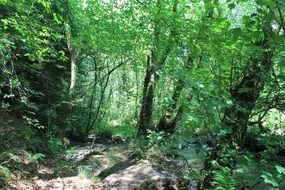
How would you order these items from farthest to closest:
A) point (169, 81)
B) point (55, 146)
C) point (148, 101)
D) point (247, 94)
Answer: point (148, 101) → point (169, 81) → point (55, 146) → point (247, 94)

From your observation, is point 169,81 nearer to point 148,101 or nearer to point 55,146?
point 148,101

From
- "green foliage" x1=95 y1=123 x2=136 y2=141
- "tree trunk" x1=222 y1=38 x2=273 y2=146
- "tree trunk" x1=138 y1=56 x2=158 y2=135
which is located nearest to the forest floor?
"tree trunk" x1=222 y1=38 x2=273 y2=146

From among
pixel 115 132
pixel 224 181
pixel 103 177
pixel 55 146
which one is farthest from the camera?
pixel 115 132

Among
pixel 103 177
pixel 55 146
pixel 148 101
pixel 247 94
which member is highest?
pixel 148 101

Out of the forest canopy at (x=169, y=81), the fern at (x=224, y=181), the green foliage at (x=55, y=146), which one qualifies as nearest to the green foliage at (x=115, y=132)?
the forest canopy at (x=169, y=81)

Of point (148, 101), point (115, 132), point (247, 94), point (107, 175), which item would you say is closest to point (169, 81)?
point (148, 101)

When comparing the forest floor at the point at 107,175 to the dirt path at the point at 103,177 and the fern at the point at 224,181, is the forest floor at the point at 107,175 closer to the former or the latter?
the dirt path at the point at 103,177

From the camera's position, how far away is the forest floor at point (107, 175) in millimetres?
8016

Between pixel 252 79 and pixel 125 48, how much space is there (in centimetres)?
1380

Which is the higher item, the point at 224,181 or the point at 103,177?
the point at 224,181

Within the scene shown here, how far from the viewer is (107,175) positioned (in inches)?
381

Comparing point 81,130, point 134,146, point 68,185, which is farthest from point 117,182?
point 81,130

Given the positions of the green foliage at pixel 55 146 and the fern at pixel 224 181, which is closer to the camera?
the fern at pixel 224 181

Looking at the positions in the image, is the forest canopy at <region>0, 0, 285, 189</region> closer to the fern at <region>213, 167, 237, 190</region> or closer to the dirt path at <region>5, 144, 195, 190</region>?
the fern at <region>213, 167, 237, 190</region>
